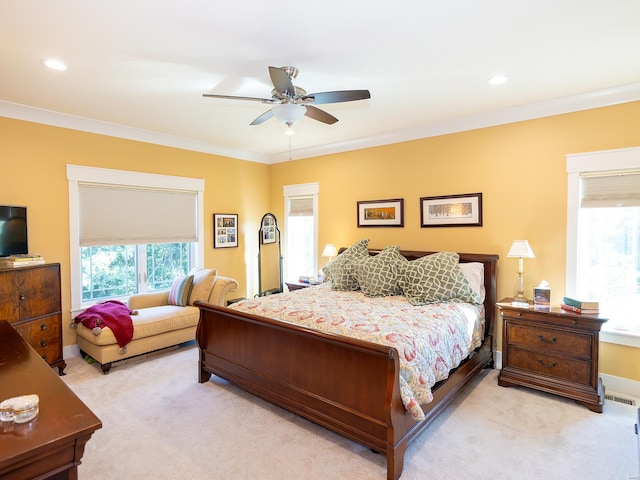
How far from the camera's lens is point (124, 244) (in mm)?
4367

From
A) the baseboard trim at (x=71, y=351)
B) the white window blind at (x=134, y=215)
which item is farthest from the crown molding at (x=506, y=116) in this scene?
the baseboard trim at (x=71, y=351)

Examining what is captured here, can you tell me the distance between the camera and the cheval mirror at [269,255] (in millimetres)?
5824

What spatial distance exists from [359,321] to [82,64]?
281 centimetres

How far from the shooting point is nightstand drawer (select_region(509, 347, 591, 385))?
9.54 ft

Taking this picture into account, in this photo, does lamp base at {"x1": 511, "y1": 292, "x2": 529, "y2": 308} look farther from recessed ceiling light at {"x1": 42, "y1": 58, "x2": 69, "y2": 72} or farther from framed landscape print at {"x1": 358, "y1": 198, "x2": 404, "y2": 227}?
recessed ceiling light at {"x1": 42, "y1": 58, "x2": 69, "y2": 72}

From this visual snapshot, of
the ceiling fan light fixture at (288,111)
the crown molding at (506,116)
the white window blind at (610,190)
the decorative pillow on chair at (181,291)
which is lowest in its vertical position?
the decorative pillow on chair at (181,291)

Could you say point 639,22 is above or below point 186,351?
above

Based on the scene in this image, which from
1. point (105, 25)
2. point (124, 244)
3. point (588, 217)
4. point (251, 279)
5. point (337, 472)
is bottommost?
point (337, 472)

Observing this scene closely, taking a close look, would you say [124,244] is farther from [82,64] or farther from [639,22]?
[639,22]

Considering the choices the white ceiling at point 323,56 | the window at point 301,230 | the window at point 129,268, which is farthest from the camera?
the window at point 301,230

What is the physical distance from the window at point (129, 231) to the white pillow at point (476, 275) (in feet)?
11.6

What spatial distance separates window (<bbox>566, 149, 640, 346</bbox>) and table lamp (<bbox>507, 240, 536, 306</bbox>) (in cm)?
40

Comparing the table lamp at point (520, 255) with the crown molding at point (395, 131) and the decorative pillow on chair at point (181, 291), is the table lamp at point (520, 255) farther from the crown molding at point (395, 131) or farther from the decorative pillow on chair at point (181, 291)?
the decorative pillow on chair at point (181, 291)

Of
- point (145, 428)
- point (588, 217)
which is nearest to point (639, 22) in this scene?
point (588, 217)
